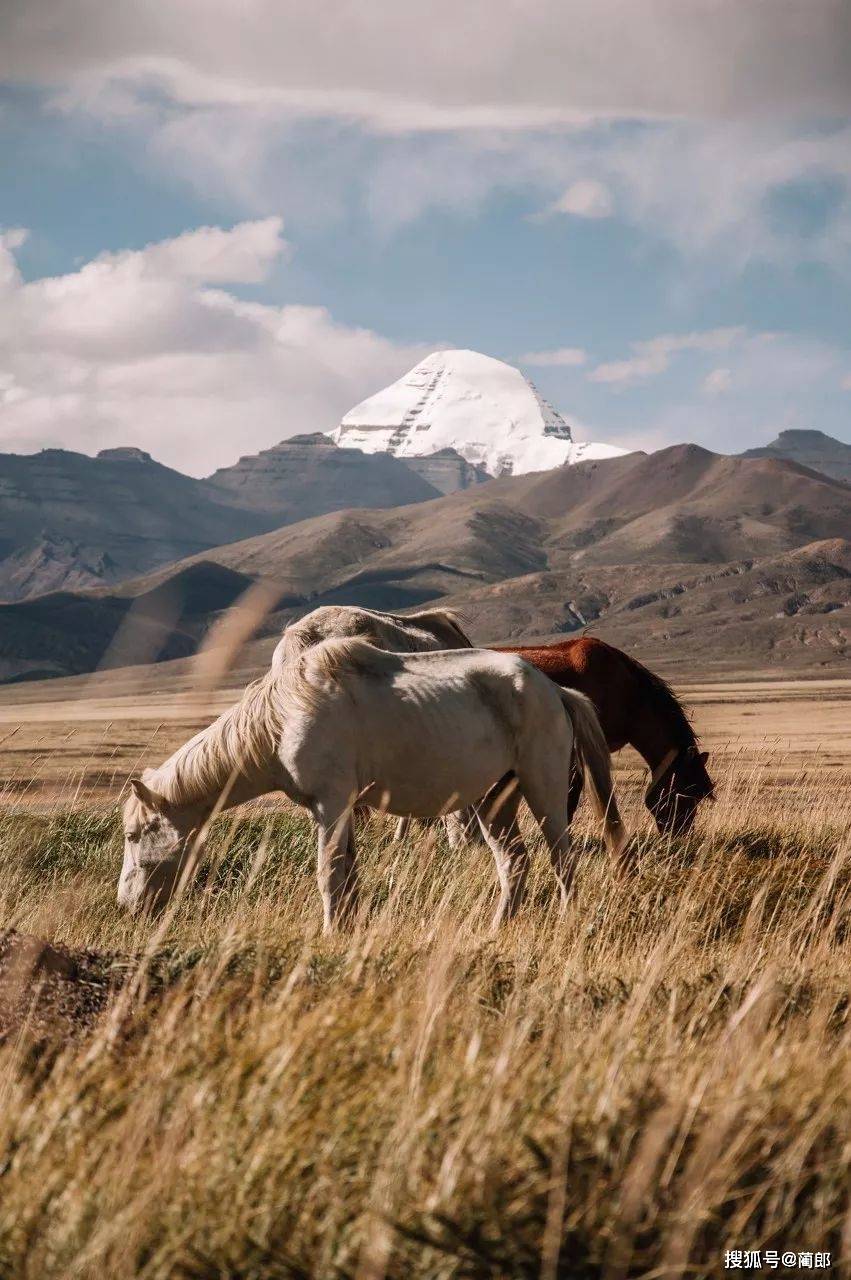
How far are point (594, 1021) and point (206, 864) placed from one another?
5.75 m

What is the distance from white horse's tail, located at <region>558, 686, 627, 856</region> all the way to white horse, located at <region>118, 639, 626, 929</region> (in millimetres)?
412

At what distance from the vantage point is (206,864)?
32.2 feet

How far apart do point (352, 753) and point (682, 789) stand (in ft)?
15.4

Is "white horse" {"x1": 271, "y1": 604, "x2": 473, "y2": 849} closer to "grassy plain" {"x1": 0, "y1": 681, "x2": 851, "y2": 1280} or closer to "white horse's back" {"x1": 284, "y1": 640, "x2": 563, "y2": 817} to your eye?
"white horse's back" {"x1": 284, "y1": 640, "x2": 563, "y2": 817}

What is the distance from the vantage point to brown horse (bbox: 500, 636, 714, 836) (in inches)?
436

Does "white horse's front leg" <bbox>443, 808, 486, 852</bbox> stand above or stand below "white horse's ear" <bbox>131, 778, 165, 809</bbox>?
below

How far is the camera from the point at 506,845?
8.41 meters

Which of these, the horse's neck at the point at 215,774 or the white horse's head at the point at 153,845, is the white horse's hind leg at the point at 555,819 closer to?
the horse's neck at the point at 215,774

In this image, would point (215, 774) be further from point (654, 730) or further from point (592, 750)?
point (654, 730)

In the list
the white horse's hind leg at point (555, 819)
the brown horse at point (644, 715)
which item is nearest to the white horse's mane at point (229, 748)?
the white horse's hind leg at point (555, 819)

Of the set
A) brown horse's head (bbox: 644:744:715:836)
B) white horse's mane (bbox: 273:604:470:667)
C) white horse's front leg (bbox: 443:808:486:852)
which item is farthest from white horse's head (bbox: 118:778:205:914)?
brown horse's head (bbox: 644:744:715:836)

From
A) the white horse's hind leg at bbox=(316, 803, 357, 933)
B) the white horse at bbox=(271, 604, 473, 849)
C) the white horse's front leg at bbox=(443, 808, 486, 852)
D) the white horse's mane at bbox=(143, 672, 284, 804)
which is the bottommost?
the white horse's front leg at bbox=(443, 808, 486, 852)

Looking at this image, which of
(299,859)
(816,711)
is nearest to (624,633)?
(816,711)

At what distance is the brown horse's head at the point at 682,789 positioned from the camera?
11.0 m
